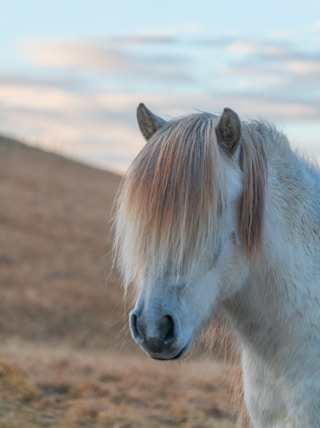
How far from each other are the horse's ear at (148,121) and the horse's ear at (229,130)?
0.43 meters

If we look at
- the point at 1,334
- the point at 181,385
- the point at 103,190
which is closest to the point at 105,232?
the point at 103,190

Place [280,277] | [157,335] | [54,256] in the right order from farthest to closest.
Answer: [54,256] < [280,277] < [157,335]

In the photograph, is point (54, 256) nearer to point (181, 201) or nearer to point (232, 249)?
point (232, 249)

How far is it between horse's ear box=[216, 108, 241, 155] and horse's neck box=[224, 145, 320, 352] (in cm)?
43

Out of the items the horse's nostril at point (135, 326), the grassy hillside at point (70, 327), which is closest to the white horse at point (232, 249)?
the horse's nostril at point (135, 326)

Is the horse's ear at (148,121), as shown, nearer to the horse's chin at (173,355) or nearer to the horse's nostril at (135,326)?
the horse's nostril at (135,326)

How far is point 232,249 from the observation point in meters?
4.19

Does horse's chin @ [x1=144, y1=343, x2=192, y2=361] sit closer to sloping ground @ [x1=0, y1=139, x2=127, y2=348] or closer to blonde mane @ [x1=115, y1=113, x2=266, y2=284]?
blonde mane @ [x1=115, y1=113, x2=266, y2=284]

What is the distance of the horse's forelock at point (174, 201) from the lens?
4016 millimetres

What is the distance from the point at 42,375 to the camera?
30.9 feet

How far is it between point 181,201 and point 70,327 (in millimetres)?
18398

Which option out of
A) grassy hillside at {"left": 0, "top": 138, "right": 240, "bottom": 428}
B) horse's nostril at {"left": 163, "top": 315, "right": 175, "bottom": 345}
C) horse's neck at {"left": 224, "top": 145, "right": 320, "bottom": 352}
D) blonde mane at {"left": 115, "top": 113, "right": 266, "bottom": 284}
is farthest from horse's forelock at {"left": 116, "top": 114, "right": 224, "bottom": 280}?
grassy hillside at {"left": 0, "top": 138, "right": 240, "bottom": 428}

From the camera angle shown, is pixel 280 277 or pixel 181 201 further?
pixel 280 277

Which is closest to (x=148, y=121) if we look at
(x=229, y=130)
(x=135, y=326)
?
(x=229, y=130)
